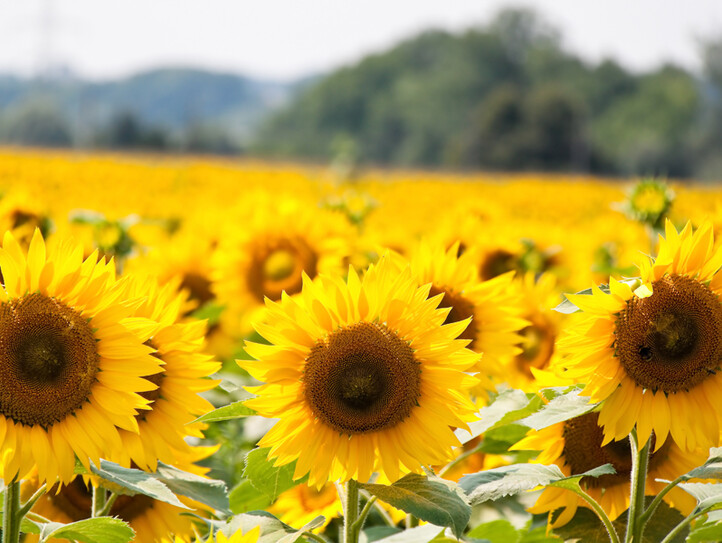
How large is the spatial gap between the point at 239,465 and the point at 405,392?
177 cm

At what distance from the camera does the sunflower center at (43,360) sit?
1.37 metres

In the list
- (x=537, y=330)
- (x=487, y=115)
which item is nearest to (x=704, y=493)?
(x=537, y=330)

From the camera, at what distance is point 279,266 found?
3490mm

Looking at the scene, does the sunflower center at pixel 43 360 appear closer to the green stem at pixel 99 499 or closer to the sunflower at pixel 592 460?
the green stem at pixel 99 499

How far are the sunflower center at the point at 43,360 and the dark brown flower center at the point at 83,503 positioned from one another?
51 cm

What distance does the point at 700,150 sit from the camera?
61.5m

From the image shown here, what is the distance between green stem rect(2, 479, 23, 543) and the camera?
136 centimetres

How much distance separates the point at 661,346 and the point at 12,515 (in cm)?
105

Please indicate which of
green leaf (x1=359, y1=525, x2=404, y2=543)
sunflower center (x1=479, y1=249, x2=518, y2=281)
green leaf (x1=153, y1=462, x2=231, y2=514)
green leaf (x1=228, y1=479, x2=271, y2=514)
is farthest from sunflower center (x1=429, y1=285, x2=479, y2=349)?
sunflower center (x1=479, y1=249, x2=518, y2=281)

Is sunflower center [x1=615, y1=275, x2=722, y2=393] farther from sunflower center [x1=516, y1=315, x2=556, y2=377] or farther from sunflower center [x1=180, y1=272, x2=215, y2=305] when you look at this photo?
sunflower center [x1=180, y1=272, x2=215, y2=305]

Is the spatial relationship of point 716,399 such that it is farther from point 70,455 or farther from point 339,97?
point 339,97

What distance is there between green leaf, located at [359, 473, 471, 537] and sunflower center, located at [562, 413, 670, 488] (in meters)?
0.41

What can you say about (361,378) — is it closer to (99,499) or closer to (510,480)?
(510,480)

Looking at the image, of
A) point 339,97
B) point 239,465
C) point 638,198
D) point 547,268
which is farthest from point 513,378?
point 339,97
